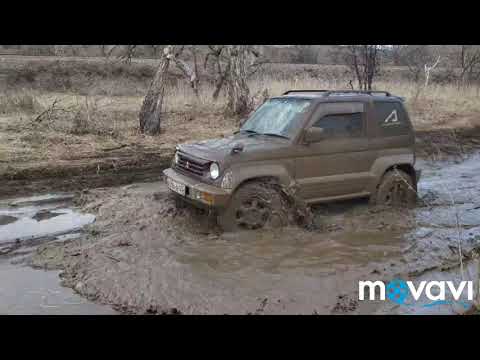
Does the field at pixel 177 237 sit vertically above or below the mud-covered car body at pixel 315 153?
below

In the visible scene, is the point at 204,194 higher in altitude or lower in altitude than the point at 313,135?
lower

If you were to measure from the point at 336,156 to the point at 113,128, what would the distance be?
7644 millimetres

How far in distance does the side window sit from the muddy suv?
0.01 metres

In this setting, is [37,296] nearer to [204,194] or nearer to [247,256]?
[204,194]

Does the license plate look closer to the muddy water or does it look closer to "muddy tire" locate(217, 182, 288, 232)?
"muddy tire" locate(217, 182, 288, 232)

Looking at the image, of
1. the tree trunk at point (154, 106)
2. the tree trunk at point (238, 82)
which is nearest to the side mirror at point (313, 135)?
the tree trunk at point (154, 106)

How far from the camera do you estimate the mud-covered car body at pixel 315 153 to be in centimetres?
636

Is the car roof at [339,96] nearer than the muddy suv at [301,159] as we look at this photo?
No

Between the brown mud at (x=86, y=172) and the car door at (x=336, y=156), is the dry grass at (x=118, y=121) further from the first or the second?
the car door at (x=336, y=156)

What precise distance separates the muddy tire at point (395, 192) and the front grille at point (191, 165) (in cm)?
277

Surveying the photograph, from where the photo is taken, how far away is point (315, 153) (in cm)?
682

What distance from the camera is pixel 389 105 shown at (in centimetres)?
755

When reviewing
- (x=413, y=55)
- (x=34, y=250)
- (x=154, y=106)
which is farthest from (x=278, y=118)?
(x=413, y=55)

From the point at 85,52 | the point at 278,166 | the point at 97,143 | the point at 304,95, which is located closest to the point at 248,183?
the point at 278,166
